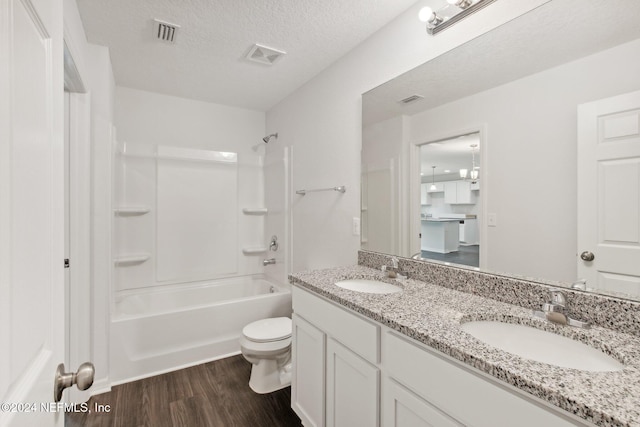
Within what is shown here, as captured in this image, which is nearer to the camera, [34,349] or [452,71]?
[34,349]

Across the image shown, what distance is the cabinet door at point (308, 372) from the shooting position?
4.95 ft

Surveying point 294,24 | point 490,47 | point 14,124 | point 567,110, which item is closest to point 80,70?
point 294,24

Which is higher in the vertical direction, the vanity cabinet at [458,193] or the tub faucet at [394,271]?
the vanity cabinet at [458,193]

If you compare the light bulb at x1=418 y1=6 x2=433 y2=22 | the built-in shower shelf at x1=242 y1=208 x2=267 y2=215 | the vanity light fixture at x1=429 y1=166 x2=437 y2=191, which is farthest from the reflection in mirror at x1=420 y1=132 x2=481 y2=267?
the built-in shower shelf at x1=242 y1=208 x2=267 y2=215

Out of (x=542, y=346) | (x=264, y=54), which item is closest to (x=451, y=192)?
(x=542, y=346)

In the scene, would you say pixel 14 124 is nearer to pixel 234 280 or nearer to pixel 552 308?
pixel 552 308

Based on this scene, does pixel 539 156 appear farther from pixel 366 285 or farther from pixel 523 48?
pixel 366 285

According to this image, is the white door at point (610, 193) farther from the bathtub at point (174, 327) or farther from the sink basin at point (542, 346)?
the bathtub at point (174, 327)

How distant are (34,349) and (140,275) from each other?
2731 millimetres

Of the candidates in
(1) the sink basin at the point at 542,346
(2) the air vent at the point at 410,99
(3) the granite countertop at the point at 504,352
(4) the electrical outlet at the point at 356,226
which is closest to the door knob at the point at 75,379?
(3) the granite countertop at the point at 504,352

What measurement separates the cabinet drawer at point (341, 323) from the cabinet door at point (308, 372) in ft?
0.20

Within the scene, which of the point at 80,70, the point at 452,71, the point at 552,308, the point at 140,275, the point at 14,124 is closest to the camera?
the point at 14,124

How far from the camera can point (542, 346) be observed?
3.39ft

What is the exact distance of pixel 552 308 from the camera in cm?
108
